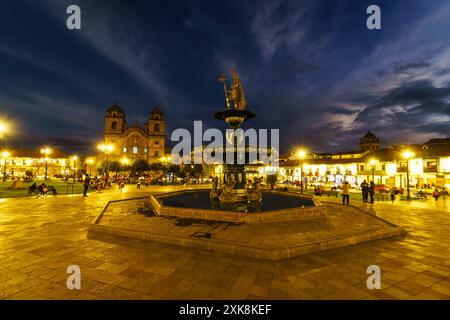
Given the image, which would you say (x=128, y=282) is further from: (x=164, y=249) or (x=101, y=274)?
(x=164, y=249)

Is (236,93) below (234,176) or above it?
above

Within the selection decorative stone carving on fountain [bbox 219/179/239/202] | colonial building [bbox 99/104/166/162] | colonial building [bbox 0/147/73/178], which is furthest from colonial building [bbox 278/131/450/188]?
colonial building [bbox 0/147/73/178]

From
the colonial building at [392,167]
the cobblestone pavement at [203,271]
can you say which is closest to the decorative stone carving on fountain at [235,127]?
the cobblestone pavement at [203,271]

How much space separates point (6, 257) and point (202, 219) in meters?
5.01

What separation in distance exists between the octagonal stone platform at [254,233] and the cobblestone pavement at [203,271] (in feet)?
0.77

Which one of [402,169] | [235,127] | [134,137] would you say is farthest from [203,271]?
[134,137]

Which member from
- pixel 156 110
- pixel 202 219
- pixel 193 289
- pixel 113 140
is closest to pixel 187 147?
pixel 156 110

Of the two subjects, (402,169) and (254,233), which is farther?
(402,169)

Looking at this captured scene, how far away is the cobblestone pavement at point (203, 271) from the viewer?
3141mm

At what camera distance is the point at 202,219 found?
755 centimetres

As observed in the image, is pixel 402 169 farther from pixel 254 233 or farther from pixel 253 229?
pixel 254 233

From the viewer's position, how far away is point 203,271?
12.6 ft

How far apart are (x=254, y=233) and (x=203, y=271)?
241 cm

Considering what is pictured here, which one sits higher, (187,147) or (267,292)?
(187,147)
